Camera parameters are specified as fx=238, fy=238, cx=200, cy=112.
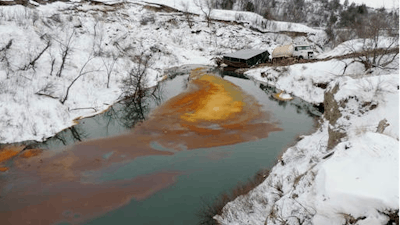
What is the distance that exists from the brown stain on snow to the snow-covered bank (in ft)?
16.9

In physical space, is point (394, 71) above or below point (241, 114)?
above

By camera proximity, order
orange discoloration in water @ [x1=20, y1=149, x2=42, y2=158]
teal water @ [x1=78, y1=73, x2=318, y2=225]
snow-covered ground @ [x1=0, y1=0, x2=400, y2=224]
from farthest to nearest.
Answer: orange discoloration in water @ [x1=20, y1=149, x2=42, y2=158] → teal water @ [x1=78, y1=73, x2=318, y2=225] → snow-covered ground @ [x1=0, y1=0, x2=400, y2=224]

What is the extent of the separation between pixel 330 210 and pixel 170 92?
91.3 feet

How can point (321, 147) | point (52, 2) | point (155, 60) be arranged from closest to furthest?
point (321, 147)
point (155, 60)
point (52, 2)

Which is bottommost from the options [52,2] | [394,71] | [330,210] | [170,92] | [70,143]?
[70,143]

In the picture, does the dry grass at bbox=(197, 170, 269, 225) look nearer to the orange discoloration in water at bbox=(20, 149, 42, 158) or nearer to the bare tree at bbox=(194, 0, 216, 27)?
the orange discoloration in water at bbox=(20, 149, 42, 158)

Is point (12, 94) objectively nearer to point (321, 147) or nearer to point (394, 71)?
point (321, 147)

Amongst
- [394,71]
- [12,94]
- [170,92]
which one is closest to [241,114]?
Answer: [170,92]

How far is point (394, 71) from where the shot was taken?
74.9 ft

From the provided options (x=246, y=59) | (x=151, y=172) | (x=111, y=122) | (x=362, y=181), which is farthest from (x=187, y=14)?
(x=362, y=181)

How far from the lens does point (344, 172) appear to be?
5996 millimetres

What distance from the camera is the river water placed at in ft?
40.7

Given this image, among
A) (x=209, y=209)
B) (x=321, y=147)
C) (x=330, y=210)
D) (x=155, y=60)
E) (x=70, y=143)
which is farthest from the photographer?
(x=155, y=60)

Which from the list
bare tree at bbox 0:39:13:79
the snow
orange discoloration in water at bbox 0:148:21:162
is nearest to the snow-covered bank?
the snow
